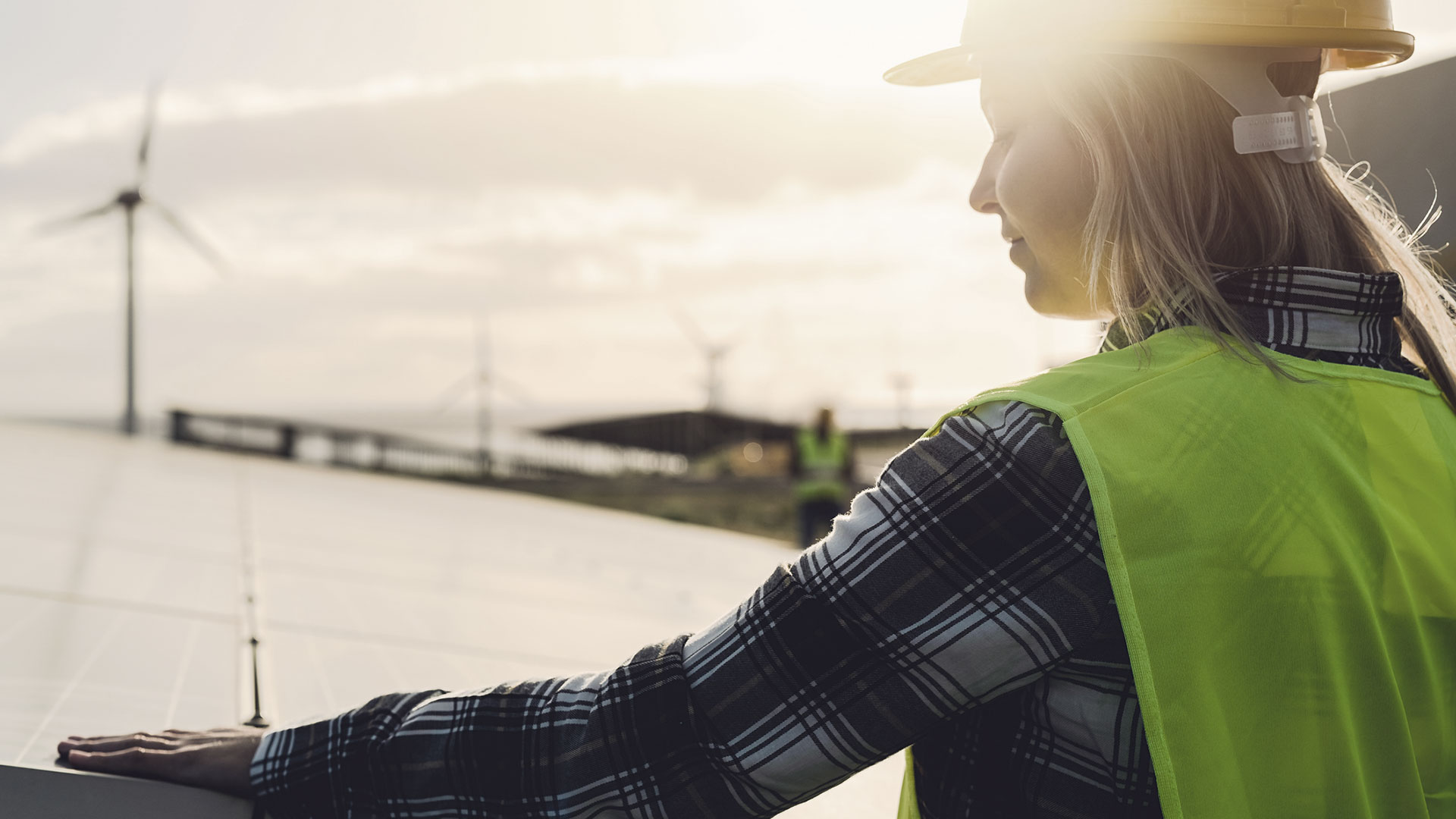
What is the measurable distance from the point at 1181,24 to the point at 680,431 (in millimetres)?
53571

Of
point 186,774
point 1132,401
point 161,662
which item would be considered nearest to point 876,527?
point 1132,401

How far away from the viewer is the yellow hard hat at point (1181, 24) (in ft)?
3.27

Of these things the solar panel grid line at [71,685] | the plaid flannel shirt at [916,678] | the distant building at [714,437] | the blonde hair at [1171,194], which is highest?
the blonde hair at [1171,194]

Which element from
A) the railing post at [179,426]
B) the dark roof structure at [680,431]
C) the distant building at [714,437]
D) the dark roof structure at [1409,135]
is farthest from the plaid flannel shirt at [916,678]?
the dark roof structure at [680,431]

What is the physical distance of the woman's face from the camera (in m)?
1.03

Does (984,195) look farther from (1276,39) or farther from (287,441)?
(287,441)

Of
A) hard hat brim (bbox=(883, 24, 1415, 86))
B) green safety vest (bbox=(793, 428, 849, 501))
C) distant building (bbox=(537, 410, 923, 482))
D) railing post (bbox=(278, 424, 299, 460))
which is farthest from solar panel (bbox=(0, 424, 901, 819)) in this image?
distant building (bbox=(537, 410, 923, 482))

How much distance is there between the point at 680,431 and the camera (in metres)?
54.5

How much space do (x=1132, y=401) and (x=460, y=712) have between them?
656mm

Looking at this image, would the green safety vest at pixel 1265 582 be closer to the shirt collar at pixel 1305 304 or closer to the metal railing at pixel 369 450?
the shirt collar at pixel 1305 304

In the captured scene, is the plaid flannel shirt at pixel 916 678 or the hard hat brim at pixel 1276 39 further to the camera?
the hard hat brim at pixel 1276 39

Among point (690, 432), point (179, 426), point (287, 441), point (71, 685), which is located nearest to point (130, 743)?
point (71, 685)

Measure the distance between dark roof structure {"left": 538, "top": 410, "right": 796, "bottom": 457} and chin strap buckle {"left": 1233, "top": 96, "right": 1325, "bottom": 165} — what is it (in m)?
44.8

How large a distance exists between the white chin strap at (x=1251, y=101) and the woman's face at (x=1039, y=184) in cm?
9
